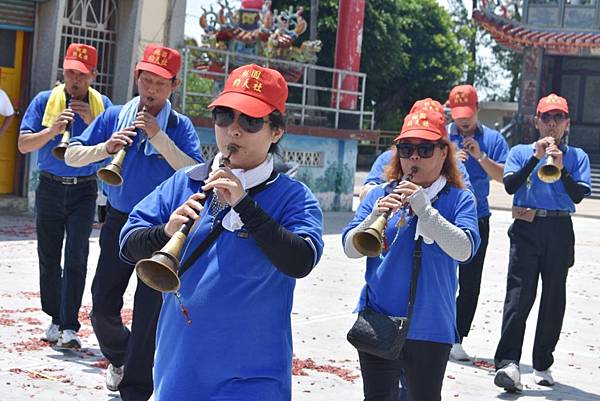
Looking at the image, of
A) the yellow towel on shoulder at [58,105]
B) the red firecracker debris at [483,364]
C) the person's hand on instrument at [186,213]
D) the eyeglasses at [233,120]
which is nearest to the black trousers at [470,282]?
the red firecracker debris at [483,364]

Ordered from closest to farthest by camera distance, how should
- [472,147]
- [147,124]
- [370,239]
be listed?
[370,239], [147,124], [472,147]

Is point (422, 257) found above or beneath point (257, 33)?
beneath

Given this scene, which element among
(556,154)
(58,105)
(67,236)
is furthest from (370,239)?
(58,105)

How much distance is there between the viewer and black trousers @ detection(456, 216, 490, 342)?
8297 millimetres

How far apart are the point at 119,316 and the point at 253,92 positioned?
2.89 metres

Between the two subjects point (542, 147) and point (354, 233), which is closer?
point (354, 233)

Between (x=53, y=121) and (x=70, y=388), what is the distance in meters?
1.83

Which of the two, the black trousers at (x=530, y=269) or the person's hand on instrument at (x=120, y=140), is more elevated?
the person's hand on instrument at (x=120, y=140)

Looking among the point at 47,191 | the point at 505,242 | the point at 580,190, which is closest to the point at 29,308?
the point at 47,191

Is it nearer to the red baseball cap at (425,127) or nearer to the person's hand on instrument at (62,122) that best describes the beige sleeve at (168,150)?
the red baseball cap at (425,127)

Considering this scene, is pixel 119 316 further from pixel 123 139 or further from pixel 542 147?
pixel 542 147

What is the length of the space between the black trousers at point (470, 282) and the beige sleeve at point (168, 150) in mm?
2955

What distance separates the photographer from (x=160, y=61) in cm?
606

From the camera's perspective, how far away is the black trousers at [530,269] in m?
7.53
